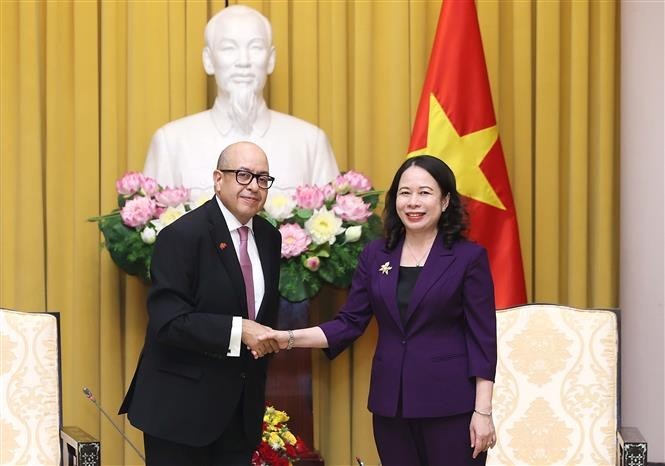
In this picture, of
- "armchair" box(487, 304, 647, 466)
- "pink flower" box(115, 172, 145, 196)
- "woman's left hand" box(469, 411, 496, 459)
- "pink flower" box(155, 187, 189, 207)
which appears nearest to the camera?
"woman's left hand" box(469, 411, 496, 459)

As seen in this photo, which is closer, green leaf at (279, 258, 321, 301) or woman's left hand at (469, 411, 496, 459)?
woman's left hand at (469, 411, 496, 459)

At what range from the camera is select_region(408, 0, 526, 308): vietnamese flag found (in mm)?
4855

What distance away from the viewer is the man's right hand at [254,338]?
3.00 metres

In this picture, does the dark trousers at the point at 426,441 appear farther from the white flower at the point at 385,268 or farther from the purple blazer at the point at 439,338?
the white flower at the point at 385,268

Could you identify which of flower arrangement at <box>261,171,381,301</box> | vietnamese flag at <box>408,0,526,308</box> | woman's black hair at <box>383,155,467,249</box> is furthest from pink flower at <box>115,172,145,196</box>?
woman's black hair at <box>383,155,467,249</box>

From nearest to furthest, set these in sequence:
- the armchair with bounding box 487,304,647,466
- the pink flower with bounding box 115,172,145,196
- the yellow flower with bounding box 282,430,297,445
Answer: the armchair with bounding box 487,304,647,466
the yellow flower with bounding box 282,430,297,445
the pink flower with bounding box 115,172,145,196

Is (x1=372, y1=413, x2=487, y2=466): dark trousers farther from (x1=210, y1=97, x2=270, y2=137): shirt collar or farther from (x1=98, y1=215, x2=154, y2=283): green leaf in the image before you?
(x1=210, y1=97, x2=270, y2=137): shirt collar

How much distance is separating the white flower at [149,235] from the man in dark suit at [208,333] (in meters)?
1.35

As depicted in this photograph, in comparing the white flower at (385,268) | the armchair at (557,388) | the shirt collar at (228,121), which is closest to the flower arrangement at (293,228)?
the shirt collar at (228,121)

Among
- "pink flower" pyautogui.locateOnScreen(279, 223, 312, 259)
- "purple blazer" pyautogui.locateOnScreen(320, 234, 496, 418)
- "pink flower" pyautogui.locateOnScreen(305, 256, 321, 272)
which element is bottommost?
"purple blazer" pyautogui.locateOnScreen(320, 234, 496, 418)

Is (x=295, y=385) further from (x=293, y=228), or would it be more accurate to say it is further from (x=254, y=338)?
(x=254, y=338)

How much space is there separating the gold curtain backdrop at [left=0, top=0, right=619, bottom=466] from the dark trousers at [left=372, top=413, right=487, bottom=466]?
1863mm

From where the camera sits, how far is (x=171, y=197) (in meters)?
4.49

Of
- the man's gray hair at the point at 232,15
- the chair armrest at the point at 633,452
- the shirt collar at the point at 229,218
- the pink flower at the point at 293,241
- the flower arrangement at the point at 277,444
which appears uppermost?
the man's gray hair at the point at 232,15
